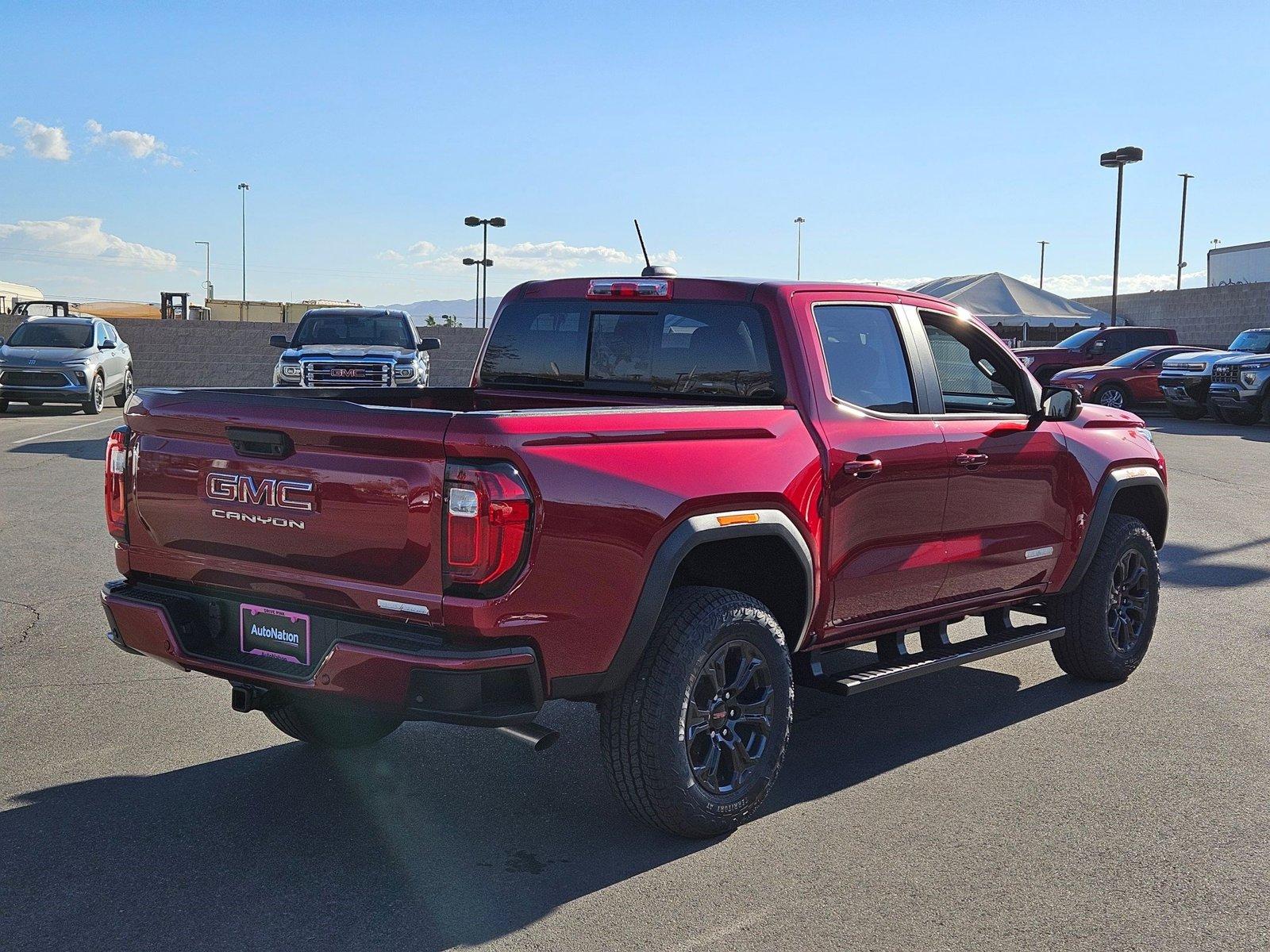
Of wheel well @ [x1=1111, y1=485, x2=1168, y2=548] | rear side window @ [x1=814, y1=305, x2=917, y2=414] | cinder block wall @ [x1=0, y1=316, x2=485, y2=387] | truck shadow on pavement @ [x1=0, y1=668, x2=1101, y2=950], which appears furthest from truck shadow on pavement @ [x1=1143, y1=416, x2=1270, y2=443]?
truck shadow on pavement @ [x1=0, y1=668, x2=1101, y2=950]

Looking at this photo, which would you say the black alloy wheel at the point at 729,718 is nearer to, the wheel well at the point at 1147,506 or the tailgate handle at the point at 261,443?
the tailgate handle at the point at 261,443

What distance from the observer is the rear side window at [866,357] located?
518cm

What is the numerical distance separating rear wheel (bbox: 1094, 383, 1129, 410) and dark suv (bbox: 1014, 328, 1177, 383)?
86.3 inches

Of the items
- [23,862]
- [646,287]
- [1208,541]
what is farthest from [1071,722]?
[1208,541]

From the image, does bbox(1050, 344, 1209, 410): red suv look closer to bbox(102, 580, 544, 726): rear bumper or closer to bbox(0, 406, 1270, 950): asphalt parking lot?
bbox(0, 406, 1270, 950): asphalt parking lot

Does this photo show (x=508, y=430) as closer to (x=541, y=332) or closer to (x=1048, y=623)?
(x=541, y=332)

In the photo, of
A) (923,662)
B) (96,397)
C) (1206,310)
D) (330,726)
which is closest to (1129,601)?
(923,662)

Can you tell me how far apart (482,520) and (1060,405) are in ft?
10.6

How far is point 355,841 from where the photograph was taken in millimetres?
4328

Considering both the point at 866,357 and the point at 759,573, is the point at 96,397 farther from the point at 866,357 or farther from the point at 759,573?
the point at 759,573

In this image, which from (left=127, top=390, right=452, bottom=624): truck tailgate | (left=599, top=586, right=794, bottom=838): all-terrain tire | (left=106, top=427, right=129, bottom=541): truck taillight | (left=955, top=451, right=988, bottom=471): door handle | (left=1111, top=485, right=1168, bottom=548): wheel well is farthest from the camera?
(left=1111, top=485, right=1168, bottom=548): wheel well

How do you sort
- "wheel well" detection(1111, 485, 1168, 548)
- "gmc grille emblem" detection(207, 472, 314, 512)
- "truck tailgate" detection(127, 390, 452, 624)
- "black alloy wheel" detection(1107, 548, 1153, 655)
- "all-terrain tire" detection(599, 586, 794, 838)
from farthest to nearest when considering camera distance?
"wheel well" detection(1111, 485, 1168, 548) < "black alloy wheel" detection(1107, 548, 1153, 655) < "all-terrain tire" detection(599, 586, 794, 838) < "gmc grille emblem" detection(207, 472, 314, 512) < "truck tailgate" detection(127, 390, 452, 624)

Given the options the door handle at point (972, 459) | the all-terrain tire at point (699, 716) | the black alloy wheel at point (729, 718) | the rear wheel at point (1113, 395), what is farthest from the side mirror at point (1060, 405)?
the rear wheel at point (1113, 395)

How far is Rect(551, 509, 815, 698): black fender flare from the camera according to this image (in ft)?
13.3
